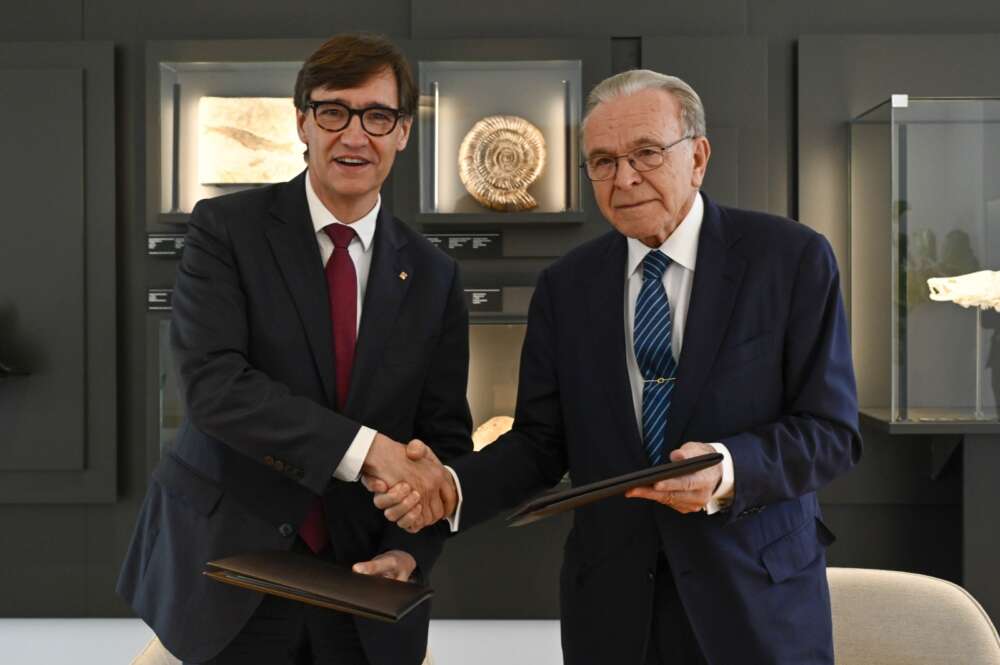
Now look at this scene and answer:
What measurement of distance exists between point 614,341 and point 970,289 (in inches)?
115

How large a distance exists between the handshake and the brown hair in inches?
27.8

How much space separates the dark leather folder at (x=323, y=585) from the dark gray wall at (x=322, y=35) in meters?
3.08

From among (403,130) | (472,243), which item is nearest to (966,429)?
(472,243)

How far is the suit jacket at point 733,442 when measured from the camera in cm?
178

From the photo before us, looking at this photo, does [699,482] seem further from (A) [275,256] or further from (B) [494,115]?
(B) [494,115]

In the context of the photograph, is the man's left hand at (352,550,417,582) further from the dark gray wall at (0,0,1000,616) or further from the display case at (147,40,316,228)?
the display case at (147,40,316,228)

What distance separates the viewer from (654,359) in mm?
1892

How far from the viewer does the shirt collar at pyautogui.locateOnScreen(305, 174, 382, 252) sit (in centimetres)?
209

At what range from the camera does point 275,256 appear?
2016 mm

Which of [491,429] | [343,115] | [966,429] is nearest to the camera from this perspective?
[343,115]

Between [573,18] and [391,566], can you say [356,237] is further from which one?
[573,18]

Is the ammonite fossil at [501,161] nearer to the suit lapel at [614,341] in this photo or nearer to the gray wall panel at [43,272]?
the gray wall panel at [43,272]

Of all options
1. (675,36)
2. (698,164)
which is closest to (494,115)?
(675,36)

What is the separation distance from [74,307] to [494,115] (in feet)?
7.31
